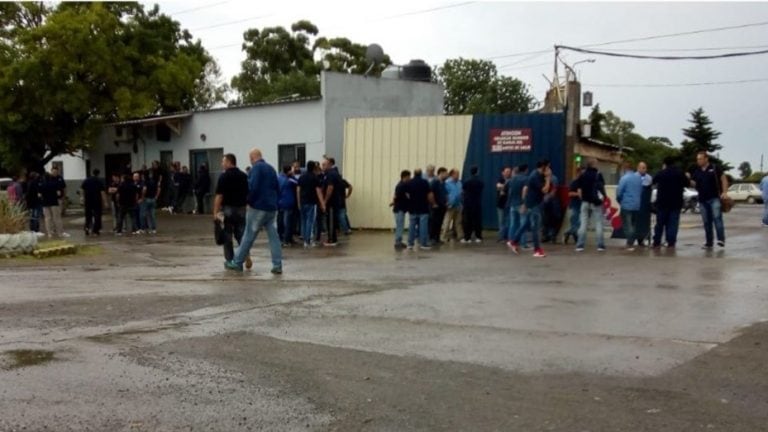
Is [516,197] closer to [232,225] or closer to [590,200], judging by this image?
[590,200]

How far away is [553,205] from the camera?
55.5 ft

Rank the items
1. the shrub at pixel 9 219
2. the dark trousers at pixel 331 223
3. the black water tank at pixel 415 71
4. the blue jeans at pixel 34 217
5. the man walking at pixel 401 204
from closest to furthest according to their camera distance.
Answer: the shrub at pixel 9 219 < the man walking at pixel 401 204 < the dark trousers at pixel 331 223 < the blue jeans at pixel 34 217 < the black water tank at pixel 415 71

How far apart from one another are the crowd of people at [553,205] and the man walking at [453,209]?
0.02 m

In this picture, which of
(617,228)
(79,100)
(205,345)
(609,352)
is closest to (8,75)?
(79,100)

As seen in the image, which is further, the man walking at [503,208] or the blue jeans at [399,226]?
the man walking at [503,208]

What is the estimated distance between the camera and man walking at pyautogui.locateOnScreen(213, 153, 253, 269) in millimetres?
11992

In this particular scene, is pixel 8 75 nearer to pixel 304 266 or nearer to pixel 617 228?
pixel 304 266

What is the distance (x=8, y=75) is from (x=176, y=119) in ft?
18.8

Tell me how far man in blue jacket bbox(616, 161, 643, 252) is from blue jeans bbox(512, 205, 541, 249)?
2.12 m

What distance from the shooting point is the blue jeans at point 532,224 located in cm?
1441

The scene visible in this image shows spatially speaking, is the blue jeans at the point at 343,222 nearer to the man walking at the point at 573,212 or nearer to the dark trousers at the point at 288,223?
the dark trousers at the point at 288,223

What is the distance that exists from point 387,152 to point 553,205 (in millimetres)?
5592

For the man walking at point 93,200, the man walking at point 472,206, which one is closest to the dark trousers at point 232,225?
the man walking at point 472,206

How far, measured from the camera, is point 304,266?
1302 centimetres
